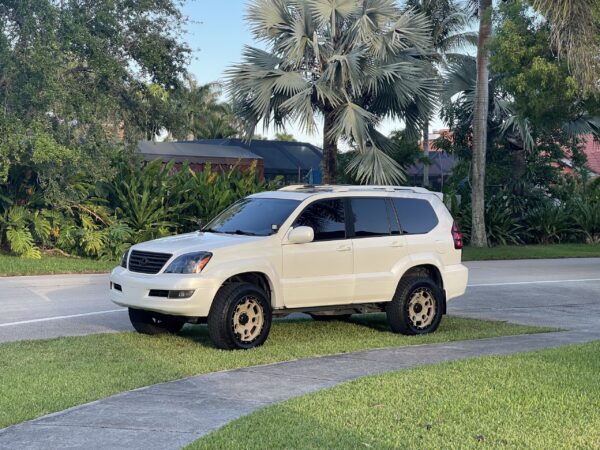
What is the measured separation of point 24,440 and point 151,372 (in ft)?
7.47

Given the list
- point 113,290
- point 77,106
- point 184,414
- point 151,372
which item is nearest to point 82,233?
point 77,106

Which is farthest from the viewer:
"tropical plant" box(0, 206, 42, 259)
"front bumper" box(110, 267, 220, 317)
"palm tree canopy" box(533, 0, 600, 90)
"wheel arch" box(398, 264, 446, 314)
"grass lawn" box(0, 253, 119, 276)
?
"tropical plant" box(0, 206, 42, 259)

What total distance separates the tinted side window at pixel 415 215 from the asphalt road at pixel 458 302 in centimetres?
220

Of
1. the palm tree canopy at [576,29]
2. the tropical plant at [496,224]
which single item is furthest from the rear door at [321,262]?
the tropical plant at [496,224]

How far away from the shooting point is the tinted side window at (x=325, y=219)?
10562 mm

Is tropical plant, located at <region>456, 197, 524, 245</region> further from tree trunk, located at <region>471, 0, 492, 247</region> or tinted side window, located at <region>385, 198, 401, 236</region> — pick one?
tinted side window, located at <region>385, 198, 401, 236</region>

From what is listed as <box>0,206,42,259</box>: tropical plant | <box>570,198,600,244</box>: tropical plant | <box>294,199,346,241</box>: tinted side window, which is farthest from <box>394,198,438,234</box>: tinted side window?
<box>570,198,600,244</box>: tropical plant

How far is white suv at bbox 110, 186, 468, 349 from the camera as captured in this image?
379 inches

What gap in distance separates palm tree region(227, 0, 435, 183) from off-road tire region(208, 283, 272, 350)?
12633 mm

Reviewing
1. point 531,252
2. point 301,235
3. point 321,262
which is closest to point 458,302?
point 321,262

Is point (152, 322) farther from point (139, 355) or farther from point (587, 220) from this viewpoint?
point (587, 220)

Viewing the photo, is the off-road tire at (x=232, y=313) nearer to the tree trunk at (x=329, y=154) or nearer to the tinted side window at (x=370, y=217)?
the tinted side window at (x=370, y=217)

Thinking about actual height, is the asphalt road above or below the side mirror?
below

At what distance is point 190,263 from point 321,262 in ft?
5.28
